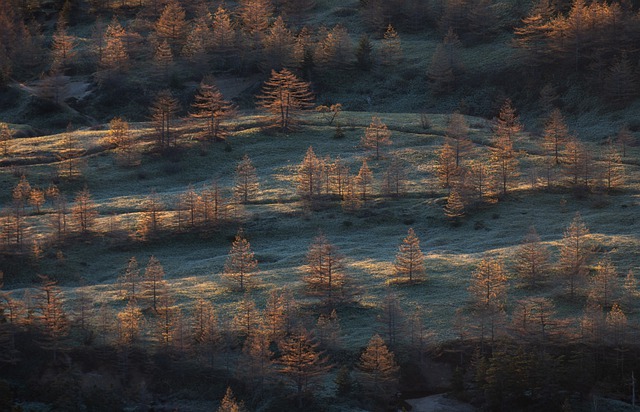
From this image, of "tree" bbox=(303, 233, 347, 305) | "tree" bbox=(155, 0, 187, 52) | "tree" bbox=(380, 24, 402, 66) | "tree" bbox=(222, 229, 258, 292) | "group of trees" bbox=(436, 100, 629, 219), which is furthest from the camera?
"tree" bbox=(155, 0, 187, 52)

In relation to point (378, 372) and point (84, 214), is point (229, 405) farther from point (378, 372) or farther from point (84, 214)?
point (84, 214)

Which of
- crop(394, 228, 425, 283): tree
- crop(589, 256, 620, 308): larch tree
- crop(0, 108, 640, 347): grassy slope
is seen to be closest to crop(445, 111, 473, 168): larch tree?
crop(0, 108, 640, 347): grassy slope

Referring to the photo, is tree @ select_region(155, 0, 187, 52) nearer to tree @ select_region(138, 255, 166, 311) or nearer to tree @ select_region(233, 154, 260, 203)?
tree @ select_region(233, 154, 260, 203)

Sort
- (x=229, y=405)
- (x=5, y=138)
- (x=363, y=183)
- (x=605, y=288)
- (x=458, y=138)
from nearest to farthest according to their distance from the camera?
1. (x=229, y=405)
2. (x=605, y=288)
3. (x=363, y=183)
4. (x=458, y=138)
5. (x=5, y=138)

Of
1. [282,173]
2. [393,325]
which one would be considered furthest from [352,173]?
[393,325]

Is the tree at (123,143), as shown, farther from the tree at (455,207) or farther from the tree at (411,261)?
the tree at (411,261)

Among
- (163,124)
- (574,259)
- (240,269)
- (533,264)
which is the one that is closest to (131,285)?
(240,269)

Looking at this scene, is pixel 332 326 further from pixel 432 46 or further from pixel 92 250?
pixel 432 46
